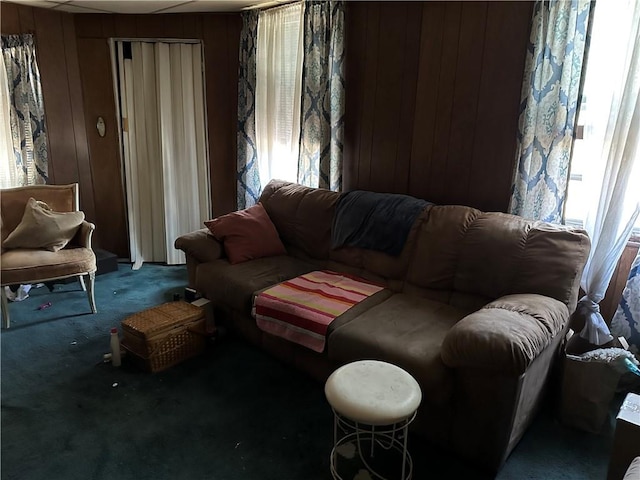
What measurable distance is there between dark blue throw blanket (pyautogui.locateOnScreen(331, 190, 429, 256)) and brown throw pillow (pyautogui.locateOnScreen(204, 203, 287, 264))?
19.0 inches

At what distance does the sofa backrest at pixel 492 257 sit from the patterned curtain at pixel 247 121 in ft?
6.26

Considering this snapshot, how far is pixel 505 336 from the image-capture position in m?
1.71

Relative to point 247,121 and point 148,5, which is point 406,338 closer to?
point 247,121

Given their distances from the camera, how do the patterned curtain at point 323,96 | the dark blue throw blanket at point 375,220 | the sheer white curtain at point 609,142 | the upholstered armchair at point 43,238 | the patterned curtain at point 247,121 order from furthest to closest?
1. the patterned curtain at point 247,121
2. the patterned curtain at point 323,96
3. the upholstered armchair at point 43,238
4. the dark blue throw blanket at point 375,220
5. the sheer white curtain at point 609,142

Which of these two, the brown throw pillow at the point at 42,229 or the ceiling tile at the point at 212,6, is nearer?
the brown throw pillow at the point at 42,229

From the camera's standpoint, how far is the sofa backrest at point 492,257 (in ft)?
7.16

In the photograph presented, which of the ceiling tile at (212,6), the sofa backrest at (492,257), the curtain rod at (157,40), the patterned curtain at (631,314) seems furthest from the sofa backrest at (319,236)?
the curtain rod at (157,40)

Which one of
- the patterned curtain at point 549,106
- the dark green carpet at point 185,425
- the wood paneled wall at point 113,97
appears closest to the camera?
the dark green carpet at point 185,425

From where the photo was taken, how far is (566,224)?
100 inches

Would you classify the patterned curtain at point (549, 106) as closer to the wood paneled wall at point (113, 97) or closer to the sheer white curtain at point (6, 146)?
the wood paneled wall at point (113, 97)

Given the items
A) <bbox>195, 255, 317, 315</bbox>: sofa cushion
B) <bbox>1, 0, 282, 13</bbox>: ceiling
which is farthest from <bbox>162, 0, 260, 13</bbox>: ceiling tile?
<bbox>195, 255, 317, 315</bbox>: sofa cushion

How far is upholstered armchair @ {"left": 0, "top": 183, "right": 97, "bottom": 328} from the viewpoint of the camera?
3.04 meters

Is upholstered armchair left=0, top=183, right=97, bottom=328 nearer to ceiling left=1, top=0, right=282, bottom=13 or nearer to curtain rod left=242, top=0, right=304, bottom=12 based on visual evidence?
ceiling left=1, top=0, right=282, bottom=13

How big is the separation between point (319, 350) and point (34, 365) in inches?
67.4
